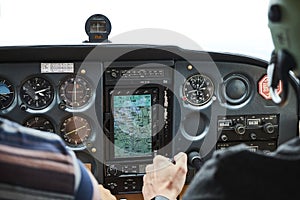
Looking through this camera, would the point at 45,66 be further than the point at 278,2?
Yes

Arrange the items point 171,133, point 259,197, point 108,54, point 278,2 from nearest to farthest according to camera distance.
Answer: point 259,197
point 278,2
point 108,54
point 171,133

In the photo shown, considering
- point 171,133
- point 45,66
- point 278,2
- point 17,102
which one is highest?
point 278,2

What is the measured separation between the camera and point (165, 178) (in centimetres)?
203

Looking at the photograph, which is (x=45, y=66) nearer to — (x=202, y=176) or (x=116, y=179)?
(x=116, y=179)

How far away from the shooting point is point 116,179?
2.59 meters

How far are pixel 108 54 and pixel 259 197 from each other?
1555mm

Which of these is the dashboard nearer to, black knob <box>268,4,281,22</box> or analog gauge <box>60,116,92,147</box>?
analog gauge <box>60,116,92,147</box>

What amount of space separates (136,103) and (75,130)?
0.98 ft

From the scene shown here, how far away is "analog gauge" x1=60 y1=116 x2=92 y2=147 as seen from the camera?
2520 millimetres

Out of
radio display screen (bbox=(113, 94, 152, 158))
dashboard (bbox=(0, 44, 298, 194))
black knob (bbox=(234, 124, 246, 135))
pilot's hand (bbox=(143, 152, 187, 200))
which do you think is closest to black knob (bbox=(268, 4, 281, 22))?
pilot's hand (bbox=(143, 152, 187, 200))

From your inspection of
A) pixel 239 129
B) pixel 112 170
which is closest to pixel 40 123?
pixel 112 170

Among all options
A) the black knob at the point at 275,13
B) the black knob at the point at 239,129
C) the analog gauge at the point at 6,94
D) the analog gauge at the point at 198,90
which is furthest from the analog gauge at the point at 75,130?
the black knob at the point at 275,13

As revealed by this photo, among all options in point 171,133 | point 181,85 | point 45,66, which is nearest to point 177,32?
point 181,85

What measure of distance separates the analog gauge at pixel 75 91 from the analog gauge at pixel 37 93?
6 cm
